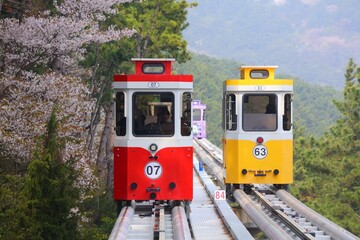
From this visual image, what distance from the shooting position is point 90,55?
31719 millimetres

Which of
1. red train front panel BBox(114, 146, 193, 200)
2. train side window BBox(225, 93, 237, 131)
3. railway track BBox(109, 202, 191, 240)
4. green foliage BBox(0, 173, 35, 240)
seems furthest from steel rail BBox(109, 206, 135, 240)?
train side window BBox(225, 93, 237, 131)

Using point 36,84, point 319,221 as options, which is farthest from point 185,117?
point 36,84

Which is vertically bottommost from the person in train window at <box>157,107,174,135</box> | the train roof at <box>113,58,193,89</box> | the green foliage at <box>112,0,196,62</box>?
the person in train window at <box>157,107,174,135</box>

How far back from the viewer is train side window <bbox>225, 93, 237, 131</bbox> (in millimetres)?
19531

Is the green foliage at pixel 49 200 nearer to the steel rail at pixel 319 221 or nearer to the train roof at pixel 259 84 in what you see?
the steel rail at pixel 319 221

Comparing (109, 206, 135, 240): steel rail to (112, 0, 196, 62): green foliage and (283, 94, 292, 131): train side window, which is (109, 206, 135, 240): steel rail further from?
(112, 0, 196, 62): green foliage

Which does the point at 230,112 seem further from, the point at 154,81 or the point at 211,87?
the point at 211,87

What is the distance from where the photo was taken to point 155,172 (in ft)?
52.4

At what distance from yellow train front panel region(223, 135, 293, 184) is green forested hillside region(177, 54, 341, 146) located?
86118 mm

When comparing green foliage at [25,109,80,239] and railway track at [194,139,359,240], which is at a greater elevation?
green foliage at [25,109,80,239]

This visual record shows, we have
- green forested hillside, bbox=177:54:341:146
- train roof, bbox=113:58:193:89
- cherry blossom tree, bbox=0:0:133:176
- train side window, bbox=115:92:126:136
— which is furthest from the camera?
green forested hillside, bbox=177:54:341:146

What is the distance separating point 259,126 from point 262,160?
31.7 inches

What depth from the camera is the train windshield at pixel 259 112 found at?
63.6ft

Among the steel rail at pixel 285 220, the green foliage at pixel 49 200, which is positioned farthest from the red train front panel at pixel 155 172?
the steel rail at pixel 285 220
